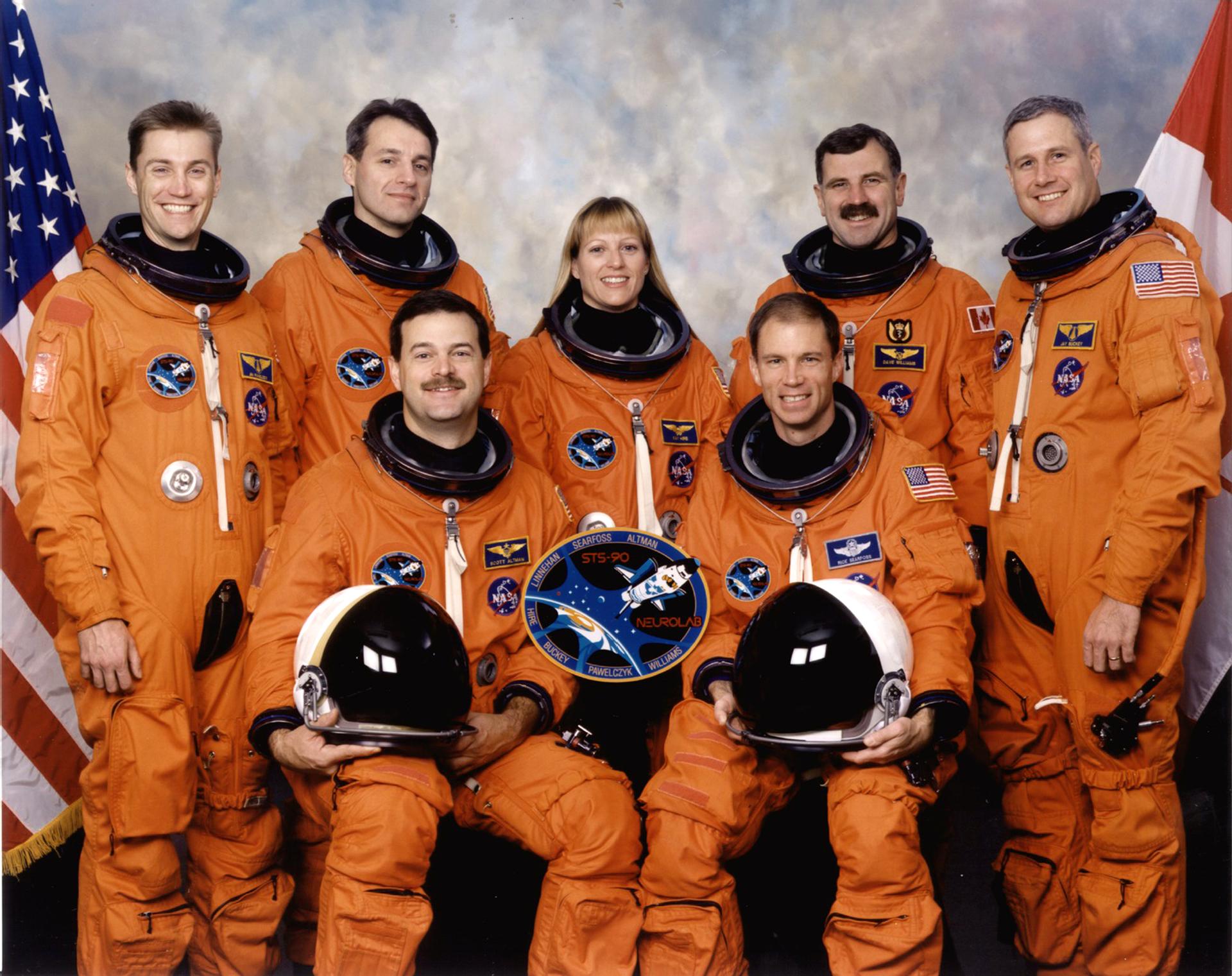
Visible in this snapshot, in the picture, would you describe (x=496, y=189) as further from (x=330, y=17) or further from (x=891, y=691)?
(x=891, y=691)

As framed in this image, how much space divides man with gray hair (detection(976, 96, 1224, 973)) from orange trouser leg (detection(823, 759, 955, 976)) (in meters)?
0.60

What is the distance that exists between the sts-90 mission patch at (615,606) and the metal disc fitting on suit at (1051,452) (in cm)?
93

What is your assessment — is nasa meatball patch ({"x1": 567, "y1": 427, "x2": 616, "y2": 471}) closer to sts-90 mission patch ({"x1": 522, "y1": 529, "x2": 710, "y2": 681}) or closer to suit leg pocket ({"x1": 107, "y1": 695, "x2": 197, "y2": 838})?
sts-90 mission patch ({"x1": 522, "y1": 529, "x2": 710, "y2": 681})

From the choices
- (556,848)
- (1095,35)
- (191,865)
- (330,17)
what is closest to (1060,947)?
(556,848)

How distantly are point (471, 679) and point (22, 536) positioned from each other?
66.8 inches

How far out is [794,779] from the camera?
3107 mm

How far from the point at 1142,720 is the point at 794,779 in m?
0.86

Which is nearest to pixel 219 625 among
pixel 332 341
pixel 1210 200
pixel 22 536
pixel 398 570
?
pixel 398 570

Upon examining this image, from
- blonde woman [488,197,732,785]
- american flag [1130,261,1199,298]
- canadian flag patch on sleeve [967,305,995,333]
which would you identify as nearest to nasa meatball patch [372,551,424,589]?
blonde woman [488,197,732,785]

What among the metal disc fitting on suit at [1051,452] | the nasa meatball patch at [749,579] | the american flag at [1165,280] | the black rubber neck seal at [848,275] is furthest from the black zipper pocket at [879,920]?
the black rubber neck seal at [848,275]

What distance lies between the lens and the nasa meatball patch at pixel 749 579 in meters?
3.20

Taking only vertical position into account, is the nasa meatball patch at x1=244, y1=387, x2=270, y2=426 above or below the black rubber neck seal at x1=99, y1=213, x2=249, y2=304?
below

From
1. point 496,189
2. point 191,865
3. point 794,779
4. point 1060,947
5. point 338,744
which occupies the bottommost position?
point 1060,947

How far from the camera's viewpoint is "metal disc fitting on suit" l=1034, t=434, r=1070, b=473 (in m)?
3.25
